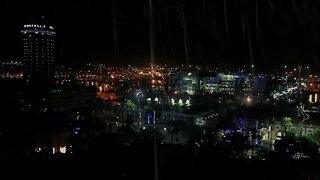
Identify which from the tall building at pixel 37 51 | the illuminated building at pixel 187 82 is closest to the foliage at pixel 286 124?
the illuminated building at pixel 187 82

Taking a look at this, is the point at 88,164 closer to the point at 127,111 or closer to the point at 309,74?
the point at 127,111

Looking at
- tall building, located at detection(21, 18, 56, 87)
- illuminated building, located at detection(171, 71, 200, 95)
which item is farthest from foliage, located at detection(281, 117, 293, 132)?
tall building, located at detection(21, 18, 56, 87)

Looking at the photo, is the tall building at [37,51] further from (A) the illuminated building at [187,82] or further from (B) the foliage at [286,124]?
(B) the foliage at [286,124]

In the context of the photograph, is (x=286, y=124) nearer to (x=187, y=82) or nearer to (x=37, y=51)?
(x=187, y=82)

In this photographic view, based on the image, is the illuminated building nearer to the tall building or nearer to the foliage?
the tall building

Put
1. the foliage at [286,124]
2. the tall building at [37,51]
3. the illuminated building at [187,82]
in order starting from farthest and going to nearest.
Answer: the tall building at [37,51], the illuminated building at [187,82], the foliage at [286,124]

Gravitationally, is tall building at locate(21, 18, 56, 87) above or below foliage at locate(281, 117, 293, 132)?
above

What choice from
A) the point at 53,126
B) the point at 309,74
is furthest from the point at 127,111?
the point at 309,74

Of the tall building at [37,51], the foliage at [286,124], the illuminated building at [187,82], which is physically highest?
the tall building at [37,51]

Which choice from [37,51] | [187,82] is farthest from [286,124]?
[37,51]
